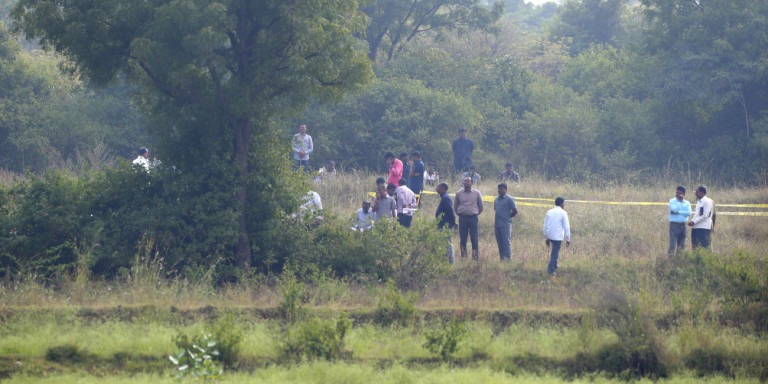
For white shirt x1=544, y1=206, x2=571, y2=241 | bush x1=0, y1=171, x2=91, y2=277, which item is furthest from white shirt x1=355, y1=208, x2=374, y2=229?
bush x1=0, y1=171, x2=91, y2=277

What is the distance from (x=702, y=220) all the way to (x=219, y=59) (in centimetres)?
932

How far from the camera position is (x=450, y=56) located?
35625mm

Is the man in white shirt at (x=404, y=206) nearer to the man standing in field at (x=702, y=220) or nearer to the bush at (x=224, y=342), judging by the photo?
the man standing in field at (x=702, y=220)

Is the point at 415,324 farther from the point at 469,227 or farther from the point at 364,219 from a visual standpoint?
the point at 469,227

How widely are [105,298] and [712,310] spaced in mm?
8431

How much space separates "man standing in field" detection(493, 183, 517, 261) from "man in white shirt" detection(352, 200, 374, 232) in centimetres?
243

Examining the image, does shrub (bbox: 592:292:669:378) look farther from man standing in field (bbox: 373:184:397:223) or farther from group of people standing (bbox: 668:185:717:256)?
man standing in field (bbox: 373:184:397:223)

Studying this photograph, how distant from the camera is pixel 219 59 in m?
13.9

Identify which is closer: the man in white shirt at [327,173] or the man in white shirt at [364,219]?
the man in white shirt at [364,219]

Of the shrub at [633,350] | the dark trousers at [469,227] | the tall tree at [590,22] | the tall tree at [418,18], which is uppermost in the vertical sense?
the tall tree at [590,22]

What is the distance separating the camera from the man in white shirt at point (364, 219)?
15.5 metres

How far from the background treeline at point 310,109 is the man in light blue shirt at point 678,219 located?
6.00m

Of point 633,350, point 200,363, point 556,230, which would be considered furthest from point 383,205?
point 200,363

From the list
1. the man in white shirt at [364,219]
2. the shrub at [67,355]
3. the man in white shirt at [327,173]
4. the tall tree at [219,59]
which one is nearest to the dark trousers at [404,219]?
the man in white shirt at [364,219]
